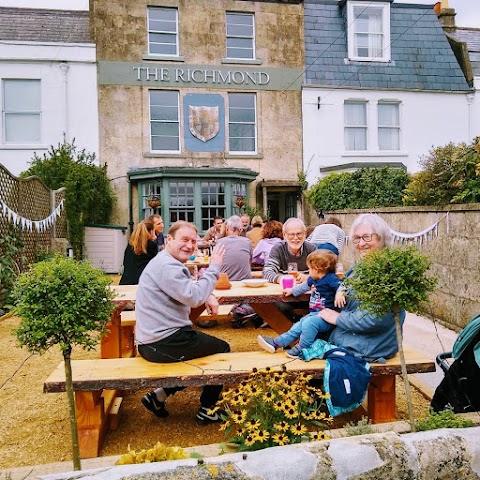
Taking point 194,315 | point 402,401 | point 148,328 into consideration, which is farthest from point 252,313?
point 148,328

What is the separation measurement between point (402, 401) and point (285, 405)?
7.09ft

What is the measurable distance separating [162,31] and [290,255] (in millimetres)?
11862

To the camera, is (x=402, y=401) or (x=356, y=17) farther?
(x=356, y=17)

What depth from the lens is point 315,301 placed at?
4238 millimetres

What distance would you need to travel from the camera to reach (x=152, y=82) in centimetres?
1497

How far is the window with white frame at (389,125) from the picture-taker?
16.3 metres

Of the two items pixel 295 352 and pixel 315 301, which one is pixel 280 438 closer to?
pixel 295 352

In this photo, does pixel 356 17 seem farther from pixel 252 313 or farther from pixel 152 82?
pixel 252 313

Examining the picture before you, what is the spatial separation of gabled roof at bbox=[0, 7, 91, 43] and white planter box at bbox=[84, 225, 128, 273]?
6066mm

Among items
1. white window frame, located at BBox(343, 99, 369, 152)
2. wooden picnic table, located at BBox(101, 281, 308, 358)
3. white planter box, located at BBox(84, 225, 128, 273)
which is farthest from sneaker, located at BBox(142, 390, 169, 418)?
white window frame, located at BBox(343, 99, 369, 152)

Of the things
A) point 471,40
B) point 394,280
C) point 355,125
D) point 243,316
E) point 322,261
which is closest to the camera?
point 394,280

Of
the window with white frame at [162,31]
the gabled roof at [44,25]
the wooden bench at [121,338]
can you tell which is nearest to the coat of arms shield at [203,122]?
the window with white frame at [162,31]

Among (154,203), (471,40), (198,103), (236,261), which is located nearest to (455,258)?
(236,261)

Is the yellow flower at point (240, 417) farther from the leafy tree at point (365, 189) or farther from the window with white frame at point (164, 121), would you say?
the window with white frame at point (164, 121)
